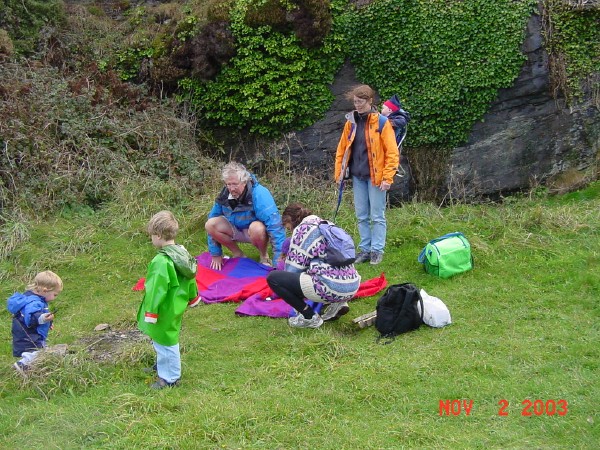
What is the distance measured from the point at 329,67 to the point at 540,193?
3.94m

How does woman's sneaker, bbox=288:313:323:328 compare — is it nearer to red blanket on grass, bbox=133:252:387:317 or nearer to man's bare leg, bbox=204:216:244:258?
red blanket on grass, bbox=133:252:387:317

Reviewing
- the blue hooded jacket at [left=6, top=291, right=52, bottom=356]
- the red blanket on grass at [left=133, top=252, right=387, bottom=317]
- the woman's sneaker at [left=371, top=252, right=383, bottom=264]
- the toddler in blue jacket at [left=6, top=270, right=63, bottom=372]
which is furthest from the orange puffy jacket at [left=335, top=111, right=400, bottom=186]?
the blue hooded jacket at [left=6, top=291, right=52, bottom=356]

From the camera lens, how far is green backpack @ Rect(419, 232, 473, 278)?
717 cm

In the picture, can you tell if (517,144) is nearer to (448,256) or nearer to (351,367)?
(448,256)

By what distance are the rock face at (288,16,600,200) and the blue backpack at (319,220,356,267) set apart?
546 cm

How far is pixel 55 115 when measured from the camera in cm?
1022

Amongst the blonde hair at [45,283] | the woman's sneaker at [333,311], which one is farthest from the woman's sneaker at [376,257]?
the blonde hair at [45,283]

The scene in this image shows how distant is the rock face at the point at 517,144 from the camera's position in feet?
36.2

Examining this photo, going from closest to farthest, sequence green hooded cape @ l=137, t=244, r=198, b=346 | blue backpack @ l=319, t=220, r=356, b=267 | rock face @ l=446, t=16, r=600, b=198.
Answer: green hooded cape @ l=137, t=244, r=198, b=346 < blue backpack @ l=319, t=220, r=356, b=267 < rock face @ l=446, t=16, r=600, b=198

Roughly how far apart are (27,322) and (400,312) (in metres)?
3.06

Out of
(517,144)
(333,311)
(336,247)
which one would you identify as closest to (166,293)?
(336,247)

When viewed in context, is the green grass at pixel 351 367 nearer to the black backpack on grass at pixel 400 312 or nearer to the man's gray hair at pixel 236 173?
the black backpack on grass at pixel 400 312

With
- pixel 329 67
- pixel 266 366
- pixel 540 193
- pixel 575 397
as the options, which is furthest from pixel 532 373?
pixel 329 67

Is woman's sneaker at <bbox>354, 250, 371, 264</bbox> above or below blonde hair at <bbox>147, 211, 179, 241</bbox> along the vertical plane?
below
